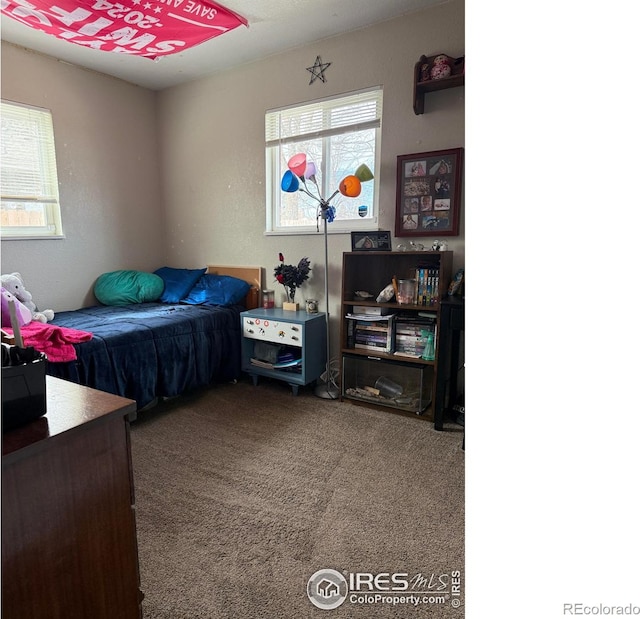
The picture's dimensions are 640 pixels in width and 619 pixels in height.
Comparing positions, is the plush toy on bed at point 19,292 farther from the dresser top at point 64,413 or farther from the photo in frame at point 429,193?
the photo in frame at point 429,193

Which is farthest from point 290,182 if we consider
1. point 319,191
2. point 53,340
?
point 53,340

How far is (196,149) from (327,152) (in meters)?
1.42

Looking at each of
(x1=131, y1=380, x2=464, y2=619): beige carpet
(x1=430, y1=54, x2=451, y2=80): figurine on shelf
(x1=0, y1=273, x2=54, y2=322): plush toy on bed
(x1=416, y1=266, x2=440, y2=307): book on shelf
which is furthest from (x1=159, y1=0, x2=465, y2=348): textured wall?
(x1=0, y1=273, x2=54, y2=322): plush toy on bed

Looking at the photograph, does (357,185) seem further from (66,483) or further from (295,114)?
(66,483)

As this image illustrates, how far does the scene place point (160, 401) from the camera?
9.33ft

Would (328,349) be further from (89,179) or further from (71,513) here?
(89,179)

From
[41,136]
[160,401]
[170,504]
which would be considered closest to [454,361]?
[170,504]

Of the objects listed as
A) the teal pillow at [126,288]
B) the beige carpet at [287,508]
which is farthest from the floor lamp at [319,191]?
the teal pillow at [126,288]

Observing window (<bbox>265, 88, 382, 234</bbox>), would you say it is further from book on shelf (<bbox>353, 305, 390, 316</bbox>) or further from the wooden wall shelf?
book on shelf (<bbox>353, 305, 390, 316</bbox>)

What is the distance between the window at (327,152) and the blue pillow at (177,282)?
0.87 m

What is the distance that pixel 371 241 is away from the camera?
2.72 metres

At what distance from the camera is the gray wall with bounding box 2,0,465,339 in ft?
8.76

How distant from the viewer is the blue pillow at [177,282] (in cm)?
350

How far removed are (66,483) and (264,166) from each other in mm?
2944
